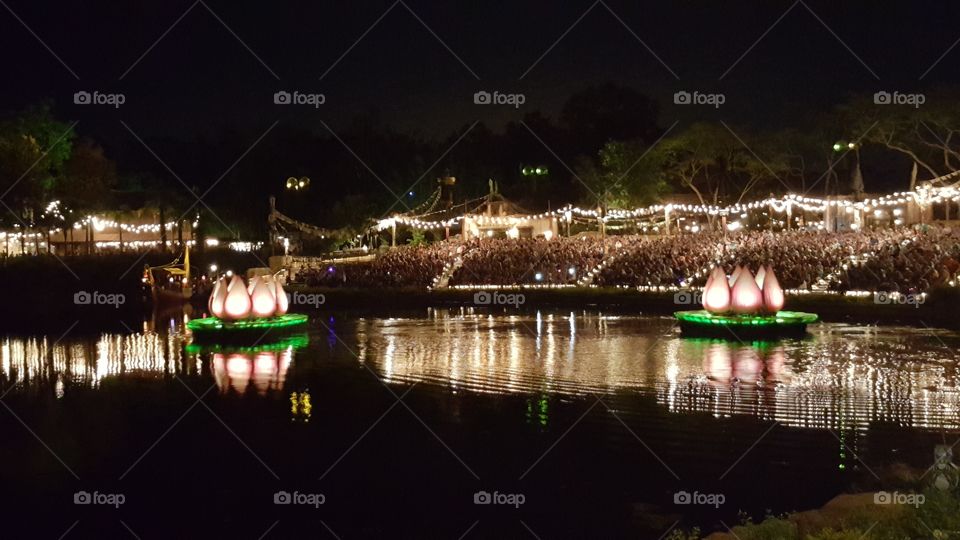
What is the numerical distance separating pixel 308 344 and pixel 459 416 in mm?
6427

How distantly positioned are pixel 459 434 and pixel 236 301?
819cm

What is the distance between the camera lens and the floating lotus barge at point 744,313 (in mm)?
15266

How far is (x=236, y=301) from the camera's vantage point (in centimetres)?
1595

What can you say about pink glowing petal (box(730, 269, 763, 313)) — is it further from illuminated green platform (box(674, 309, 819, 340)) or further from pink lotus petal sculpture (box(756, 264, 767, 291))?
pink lotus petal sculpture (box(756, 264, 767, 291))

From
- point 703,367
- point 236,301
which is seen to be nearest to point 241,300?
point 236,301

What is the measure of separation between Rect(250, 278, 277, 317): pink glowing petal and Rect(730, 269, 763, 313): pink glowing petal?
304 inches

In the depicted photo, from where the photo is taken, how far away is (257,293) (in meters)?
16.2

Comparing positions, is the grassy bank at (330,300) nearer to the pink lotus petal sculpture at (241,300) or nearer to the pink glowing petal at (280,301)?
the pink lotus petal sculpture at (241,300)

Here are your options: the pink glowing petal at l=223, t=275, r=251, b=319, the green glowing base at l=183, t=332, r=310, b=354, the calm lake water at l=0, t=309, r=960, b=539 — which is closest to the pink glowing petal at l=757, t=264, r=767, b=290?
the calm lake water at l=0, t=309, r=960, b=539

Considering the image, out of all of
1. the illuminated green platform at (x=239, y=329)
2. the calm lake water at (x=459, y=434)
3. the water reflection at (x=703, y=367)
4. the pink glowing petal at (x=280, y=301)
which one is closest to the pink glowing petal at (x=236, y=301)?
the illuminated green platform at (x=239, y=329)

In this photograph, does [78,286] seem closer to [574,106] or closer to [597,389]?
[597,389]

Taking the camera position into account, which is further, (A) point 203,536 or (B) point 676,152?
(B) point 676,152

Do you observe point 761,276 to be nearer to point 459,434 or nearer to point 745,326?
point 745,326

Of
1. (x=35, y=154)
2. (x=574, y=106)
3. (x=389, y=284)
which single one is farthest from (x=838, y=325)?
(x=574, y=106)
